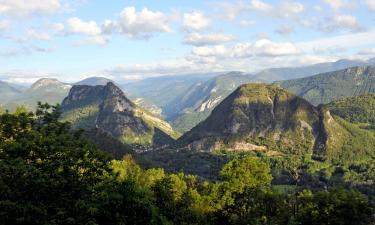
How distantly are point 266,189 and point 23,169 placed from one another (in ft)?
190

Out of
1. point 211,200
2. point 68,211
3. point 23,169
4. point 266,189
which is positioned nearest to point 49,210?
point 68,211

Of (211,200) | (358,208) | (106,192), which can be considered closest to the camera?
(106,192)

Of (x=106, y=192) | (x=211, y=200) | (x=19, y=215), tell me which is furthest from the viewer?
(x=211, y=200)

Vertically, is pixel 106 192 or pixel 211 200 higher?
pixel 106 192

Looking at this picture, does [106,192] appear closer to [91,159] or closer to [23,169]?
[91,159]

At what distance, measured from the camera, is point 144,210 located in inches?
2227

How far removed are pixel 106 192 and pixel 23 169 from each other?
9.94 meters

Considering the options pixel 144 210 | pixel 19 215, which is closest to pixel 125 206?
pixel 144 210

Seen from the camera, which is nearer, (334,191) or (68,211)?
(68,211)

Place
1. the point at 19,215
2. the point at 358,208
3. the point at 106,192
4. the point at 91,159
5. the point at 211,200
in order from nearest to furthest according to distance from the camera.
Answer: the point at 19,215 → the point at 106,192 → the point at 91,159 → the point at 358,208 → the point at 211,200

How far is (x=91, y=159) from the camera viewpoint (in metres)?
60.8

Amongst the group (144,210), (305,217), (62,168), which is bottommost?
(305,217)

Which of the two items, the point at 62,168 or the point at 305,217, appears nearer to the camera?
the point at 62,168

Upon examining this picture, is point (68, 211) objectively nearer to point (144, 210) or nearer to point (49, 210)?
point (49, 210)
